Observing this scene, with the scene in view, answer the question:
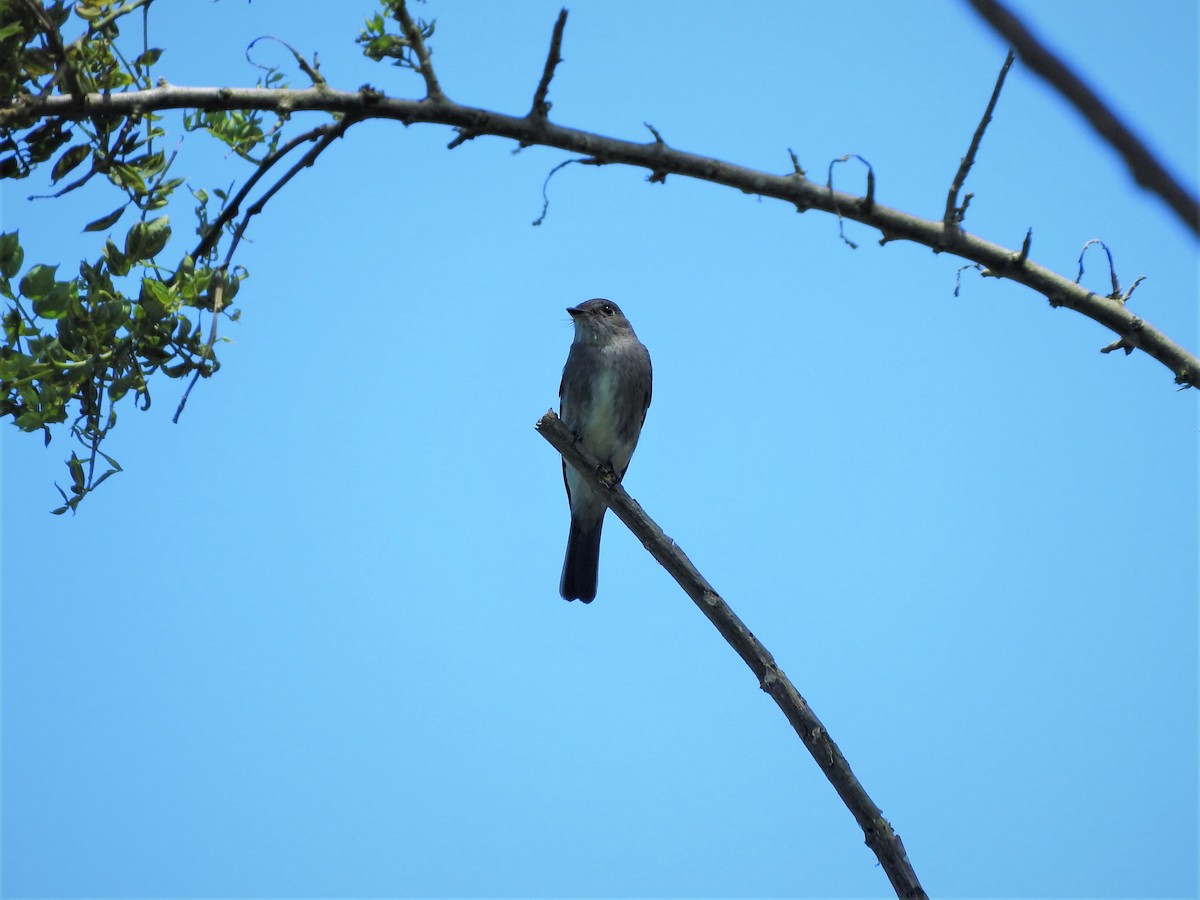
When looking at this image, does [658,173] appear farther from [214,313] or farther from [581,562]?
[581,562]

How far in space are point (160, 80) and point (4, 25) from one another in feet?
1.61

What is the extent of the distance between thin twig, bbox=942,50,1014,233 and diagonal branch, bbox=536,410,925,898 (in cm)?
194

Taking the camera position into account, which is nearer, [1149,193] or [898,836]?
[1149,193]

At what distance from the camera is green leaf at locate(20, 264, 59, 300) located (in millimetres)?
3732

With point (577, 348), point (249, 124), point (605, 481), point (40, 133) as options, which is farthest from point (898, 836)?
point (577, 348)

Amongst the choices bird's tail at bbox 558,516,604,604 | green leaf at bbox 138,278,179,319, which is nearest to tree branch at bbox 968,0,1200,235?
green leaf at bbox 138,278,179,319

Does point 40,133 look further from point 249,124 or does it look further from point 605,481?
point 605,481

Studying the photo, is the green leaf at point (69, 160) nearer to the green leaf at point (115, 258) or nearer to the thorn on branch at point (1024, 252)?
the green leaf at point (115, 258)

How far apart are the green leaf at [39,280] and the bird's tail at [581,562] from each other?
5.47 m

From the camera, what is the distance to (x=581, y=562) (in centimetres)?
899

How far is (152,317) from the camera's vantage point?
3934 mm

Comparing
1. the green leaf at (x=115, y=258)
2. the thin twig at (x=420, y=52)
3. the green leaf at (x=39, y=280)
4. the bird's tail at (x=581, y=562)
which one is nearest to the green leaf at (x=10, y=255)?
the green leaf at (x=39, y=280)

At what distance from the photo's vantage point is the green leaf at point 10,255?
12.2 ft

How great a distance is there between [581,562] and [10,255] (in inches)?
224
